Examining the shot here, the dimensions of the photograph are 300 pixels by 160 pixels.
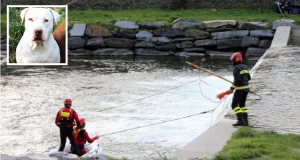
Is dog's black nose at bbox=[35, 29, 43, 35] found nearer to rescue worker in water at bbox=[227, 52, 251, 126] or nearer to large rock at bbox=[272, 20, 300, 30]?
rescue worker in water at bbox=[227, 52, 251, 126]

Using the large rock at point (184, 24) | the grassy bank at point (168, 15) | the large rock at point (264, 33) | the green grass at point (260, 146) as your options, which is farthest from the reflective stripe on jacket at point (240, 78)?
the grassy bank at point (168, 15)

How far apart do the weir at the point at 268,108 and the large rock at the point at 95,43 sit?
1046 cm

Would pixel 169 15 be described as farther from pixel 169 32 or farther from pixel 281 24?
pixel 281 24

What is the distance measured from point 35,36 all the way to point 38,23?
0.23m

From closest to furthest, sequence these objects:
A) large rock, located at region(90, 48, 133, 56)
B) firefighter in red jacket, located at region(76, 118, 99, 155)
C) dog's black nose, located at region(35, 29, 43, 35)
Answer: dog's black nose, located at region(35, 29, 43, 35) → firefighter in red jacket, located at region(76, 118, 99, 155) → large rock, located at region(90, 48, 133, 56)

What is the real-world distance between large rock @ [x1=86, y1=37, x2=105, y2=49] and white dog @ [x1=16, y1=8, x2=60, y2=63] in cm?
1944

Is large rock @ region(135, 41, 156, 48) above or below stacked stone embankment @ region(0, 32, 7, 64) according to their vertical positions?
above

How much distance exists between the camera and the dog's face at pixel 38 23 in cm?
700

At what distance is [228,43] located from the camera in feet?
86.5

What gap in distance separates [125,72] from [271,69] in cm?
631

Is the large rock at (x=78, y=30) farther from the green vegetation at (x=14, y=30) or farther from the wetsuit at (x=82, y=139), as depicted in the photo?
the green vegetation at (x=14, y=30)

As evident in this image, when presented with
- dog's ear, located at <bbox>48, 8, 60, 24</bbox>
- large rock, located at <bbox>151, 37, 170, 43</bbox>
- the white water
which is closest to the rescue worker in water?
the white water

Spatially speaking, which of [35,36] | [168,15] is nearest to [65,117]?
[35,36]

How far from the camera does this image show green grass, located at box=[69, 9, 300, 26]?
93.2ft
